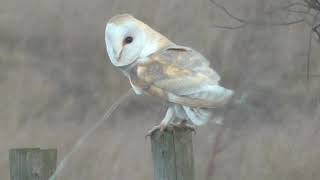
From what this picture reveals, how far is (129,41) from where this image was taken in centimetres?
287

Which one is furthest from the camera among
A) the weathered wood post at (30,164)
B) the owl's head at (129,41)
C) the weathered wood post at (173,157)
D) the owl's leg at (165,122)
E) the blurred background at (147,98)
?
the blurred background at (147,98)

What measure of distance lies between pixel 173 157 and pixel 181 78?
0.36 metres

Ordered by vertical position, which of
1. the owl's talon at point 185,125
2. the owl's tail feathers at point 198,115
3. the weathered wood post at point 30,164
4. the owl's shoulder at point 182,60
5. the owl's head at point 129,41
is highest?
the owl's head at point 129,41

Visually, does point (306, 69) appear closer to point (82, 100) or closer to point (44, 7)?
point (82, 100)

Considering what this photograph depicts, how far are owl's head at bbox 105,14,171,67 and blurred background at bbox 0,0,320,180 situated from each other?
4.46 metres

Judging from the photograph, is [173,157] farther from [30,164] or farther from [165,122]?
Result: [30,164]

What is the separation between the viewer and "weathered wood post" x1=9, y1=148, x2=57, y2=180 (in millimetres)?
3002

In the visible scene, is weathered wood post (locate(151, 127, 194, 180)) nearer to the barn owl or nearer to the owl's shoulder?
the barn owl

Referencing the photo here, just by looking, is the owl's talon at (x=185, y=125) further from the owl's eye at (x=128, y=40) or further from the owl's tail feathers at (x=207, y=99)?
the owl's eye at (x=128, y=40)

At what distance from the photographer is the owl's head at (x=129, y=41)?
2855mm

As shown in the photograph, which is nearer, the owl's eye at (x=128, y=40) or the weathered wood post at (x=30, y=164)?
the owl's eye at (x=128, y=40)

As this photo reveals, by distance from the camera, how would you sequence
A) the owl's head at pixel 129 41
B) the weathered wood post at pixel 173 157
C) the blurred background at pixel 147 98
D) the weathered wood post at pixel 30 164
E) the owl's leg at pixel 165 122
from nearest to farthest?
1. the weathered wood post at pixel 173 157
2. the owl's leg at pixel 165 122
3. the owl's head at pixel 129 41
4. the weathered wood post at pixel 30 164
5. the blurred background at pixel 147 98

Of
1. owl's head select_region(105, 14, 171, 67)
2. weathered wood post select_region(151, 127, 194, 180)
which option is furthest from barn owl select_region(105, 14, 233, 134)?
weathered wood post select_region(151, 127, 194, 180)

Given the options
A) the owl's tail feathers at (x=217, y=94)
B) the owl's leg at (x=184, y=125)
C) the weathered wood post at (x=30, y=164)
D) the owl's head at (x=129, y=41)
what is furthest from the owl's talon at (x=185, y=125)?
the weathered wood post at (x=30, y=164)
